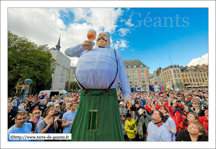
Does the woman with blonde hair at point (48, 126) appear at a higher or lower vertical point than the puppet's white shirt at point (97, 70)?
lower

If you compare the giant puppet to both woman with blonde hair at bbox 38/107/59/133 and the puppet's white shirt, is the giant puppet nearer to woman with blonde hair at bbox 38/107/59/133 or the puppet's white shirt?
the puppet's white shirt

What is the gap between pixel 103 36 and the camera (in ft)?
4.55

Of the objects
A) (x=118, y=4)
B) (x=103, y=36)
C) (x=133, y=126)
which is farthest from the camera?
(x=133, y=126)

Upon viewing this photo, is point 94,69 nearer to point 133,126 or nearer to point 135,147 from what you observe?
point 135,147

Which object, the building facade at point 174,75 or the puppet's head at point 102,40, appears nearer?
the puppet's head at point 102,40

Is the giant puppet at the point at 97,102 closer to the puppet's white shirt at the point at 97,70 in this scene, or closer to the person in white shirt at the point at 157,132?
the puppet's white shirt at the point at 97,70

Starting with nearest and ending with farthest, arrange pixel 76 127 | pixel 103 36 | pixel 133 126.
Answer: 1. pixel 76 127
2. pixel 103 36
3. pixel 133 126

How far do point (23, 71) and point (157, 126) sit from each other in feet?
52.5

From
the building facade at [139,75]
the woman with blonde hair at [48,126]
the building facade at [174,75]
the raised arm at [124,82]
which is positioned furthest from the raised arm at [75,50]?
the building facade at [174,75]

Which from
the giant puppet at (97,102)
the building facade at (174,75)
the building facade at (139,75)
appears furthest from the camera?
the building facade at (174,75)

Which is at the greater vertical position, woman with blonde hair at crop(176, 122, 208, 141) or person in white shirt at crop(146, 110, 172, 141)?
woman with blonde hair at crop(176, 122, 208, 141)

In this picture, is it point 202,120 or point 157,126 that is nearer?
point 157,126

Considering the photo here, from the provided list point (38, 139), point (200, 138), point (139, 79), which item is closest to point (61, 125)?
point (38, 139)

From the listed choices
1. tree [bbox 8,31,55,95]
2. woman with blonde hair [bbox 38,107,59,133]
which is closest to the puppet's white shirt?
woman with blonde hair [bbox 38,107,59,133]
